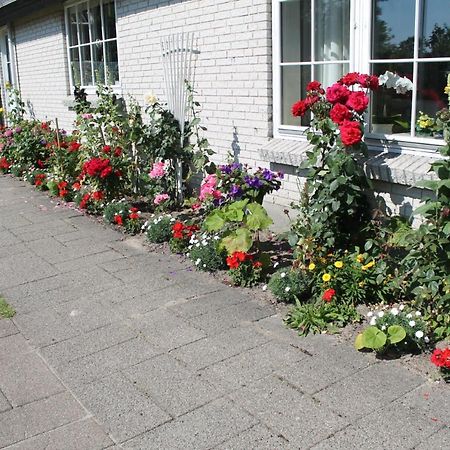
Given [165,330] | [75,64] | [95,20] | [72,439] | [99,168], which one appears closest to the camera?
[72,439]

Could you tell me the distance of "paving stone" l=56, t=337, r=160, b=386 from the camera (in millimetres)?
3364

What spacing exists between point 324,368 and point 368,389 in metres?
0.31

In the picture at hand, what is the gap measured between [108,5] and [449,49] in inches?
231

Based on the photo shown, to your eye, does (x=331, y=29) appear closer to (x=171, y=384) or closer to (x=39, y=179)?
(x=171, y=384)

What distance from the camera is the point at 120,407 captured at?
3.03m

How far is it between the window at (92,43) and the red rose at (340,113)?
4754mm

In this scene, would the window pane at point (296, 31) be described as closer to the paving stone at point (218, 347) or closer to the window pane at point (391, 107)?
the window pane at point (391, 107)

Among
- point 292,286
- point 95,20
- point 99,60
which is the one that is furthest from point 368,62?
point 95,20

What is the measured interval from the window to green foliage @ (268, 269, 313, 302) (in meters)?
5.04

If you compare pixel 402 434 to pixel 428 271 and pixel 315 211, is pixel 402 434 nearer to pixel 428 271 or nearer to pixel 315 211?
pixel 428 271

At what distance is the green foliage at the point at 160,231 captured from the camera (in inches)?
225

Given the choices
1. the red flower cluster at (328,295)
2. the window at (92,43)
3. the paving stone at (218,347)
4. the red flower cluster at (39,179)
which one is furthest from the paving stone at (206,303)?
the red flower cluster at (39,179)

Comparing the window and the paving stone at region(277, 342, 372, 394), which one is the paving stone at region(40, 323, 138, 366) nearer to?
the paving stone at region(277, 342, 372, 394)

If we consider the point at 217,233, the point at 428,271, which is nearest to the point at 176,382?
the point at 428,271
